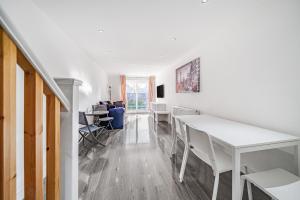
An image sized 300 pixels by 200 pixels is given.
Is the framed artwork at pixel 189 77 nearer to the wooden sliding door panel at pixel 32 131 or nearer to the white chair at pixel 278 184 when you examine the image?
the white chair at pixel 278 184

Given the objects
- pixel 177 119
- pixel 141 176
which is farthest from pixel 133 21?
pixel 141 176

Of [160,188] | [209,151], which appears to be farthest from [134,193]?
[209,151]

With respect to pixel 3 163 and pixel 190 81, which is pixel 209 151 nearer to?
pixel 3 163

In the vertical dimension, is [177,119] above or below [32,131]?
below

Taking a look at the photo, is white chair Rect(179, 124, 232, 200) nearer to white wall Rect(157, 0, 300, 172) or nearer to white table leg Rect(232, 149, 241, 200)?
white table leg Rect(232, 149, 241, 200)

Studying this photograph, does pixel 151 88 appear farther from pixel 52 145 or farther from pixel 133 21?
pixel 52 145

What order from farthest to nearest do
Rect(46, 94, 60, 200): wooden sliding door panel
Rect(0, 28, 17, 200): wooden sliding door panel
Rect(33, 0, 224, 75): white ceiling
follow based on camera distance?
Rect(33, 0, 224, 75): white ceiling
Rect(46, 94, 60, 200): wooden sliding door panel
Rect(0, 28, 17, 200): wooden sliding door panel

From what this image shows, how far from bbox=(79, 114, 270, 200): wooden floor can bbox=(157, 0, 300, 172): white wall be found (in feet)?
3.14

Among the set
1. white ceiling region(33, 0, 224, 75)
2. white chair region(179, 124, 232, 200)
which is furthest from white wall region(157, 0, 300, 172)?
white chair region(179, 124, 232, 200)

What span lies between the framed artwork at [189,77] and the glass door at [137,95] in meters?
4.55

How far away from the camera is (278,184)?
3.50 feet

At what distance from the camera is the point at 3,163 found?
452mm

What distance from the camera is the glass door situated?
869cm

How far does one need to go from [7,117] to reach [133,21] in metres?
2.22
